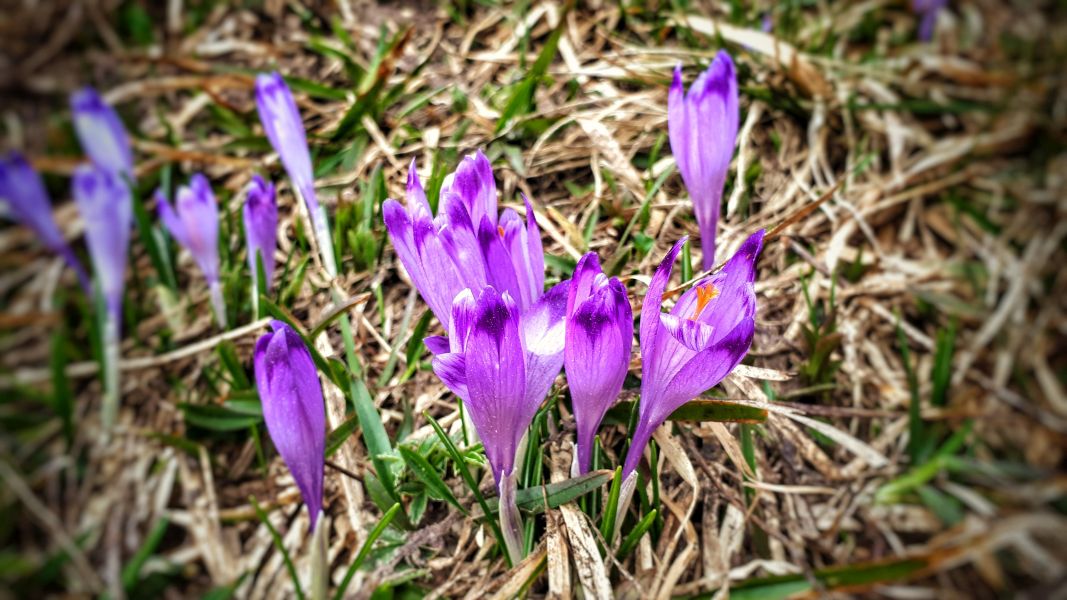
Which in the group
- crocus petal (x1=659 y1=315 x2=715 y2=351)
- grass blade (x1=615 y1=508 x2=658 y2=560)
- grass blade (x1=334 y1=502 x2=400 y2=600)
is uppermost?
crocus petal (x1=659 y1=315 x2=715 y2=351)

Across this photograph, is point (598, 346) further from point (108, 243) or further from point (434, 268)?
point (108, 243)

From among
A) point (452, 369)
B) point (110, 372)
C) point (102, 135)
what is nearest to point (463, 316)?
point (452, 369)

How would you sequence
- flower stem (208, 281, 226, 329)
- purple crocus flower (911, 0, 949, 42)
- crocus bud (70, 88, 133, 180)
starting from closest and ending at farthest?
1. flower stem (208, 281, 226, 329)
2. crocus bud (70, 88, 133, 180)
3. purple crocus flower (911, 0, 949, 42)

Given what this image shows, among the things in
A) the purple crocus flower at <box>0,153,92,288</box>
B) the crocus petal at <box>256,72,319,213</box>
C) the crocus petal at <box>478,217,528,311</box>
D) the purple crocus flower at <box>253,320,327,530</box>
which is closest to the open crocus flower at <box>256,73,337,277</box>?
the crocus petal at <box>256,72,319,213</box>

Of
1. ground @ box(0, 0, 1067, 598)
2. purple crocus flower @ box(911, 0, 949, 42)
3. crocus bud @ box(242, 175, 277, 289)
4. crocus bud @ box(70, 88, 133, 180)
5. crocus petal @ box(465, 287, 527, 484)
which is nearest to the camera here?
crocus petal @ box(465, 287, 527, 484)

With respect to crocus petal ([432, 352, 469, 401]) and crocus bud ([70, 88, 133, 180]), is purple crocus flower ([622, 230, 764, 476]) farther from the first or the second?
crocus bud ([70, 88, 133, 180])

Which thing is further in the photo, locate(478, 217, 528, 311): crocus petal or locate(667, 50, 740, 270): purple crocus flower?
locate(667, 50, 740, 270): purple crocus flower

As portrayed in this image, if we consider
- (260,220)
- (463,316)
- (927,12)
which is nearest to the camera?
(463,316)

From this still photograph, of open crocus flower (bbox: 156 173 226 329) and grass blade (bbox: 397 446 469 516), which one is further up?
open crocus flower (bbox: 156 173 226 329)
